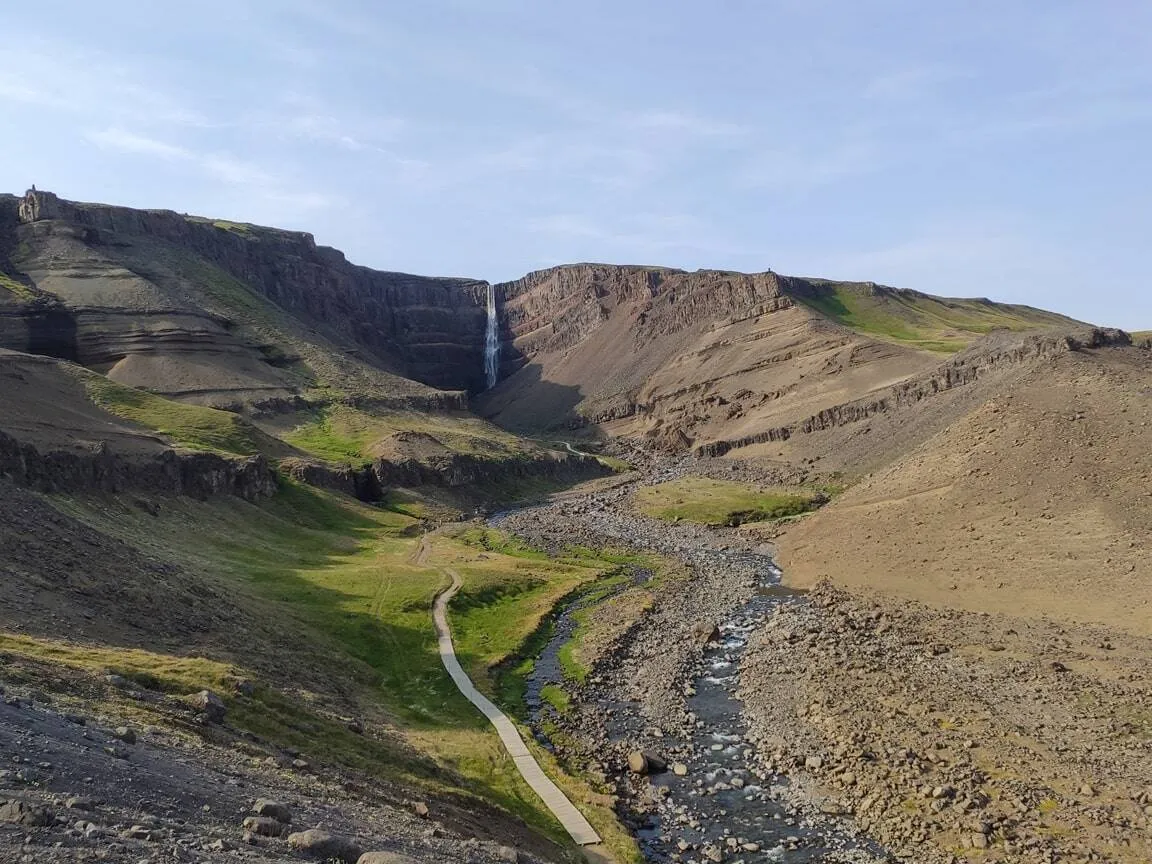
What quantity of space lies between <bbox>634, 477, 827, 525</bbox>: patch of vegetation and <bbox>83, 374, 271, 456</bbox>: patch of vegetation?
2263 inches

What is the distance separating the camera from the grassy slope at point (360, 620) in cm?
3200

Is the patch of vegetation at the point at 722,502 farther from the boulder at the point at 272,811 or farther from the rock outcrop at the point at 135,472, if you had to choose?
the boulder at the point at 272,811

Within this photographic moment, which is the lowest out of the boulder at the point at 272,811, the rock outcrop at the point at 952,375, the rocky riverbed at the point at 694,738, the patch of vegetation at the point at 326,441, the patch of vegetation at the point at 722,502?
the rocky riverbed at the point at 694,738

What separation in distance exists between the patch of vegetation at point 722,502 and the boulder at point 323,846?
3416 inches

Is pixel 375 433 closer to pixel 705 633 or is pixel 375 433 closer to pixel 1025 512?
pixel 705 633

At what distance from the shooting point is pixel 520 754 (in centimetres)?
3834

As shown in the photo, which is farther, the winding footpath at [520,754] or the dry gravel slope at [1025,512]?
the dry gravel slope at [1025,512]

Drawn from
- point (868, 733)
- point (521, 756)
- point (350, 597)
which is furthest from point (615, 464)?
point (521, 756)

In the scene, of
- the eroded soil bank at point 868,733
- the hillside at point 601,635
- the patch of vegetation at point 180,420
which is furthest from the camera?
the patch of vegetation at point 180,420

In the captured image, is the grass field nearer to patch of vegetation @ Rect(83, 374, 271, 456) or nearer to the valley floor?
patch of vegetation @ Rect(83, 374, 271, 456)

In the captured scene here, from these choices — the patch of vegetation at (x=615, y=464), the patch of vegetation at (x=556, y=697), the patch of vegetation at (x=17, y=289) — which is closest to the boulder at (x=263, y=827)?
the patch of vegetation at (x=556, y=697)

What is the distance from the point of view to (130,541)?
61938mm

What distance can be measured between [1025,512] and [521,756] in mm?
50726

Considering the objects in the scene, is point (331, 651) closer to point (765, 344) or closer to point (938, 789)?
point (938, 789)
